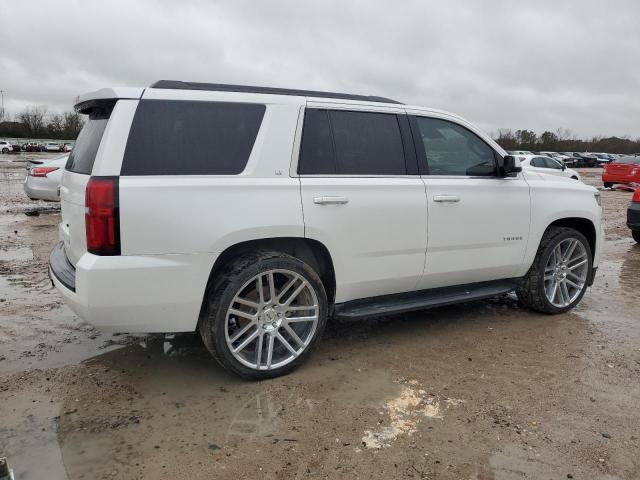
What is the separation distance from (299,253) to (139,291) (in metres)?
1.18

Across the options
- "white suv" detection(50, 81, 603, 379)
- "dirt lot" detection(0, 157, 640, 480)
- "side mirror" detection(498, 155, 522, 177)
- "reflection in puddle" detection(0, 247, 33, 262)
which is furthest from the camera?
"reflection in puddle" detection(0, 247, 33, 262)

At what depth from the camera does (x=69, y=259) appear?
145 inches

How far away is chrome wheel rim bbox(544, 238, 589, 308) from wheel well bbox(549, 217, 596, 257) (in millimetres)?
172

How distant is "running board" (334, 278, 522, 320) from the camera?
13.0 feet

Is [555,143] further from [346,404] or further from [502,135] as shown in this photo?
[346,404]

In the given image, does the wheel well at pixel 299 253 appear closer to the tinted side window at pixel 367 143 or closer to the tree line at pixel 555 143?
the tinted side window at pixel 367 143

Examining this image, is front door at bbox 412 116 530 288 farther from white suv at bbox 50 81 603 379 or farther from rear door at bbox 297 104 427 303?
rear door at bbox 297 104 427 303

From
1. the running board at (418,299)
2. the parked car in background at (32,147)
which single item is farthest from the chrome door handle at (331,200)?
the parked car in background at (32,147)

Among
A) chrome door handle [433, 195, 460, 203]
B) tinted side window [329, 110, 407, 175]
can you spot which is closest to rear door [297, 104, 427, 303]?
tinted side window [329, 110, 407, 175]

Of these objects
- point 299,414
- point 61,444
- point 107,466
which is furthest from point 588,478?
point 61,444

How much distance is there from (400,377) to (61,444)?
7.21ft

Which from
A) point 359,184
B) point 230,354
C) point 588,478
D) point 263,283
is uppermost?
point 359,184

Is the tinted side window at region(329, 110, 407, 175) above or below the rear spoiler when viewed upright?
below

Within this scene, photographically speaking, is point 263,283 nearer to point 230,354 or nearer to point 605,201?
point 230,354
